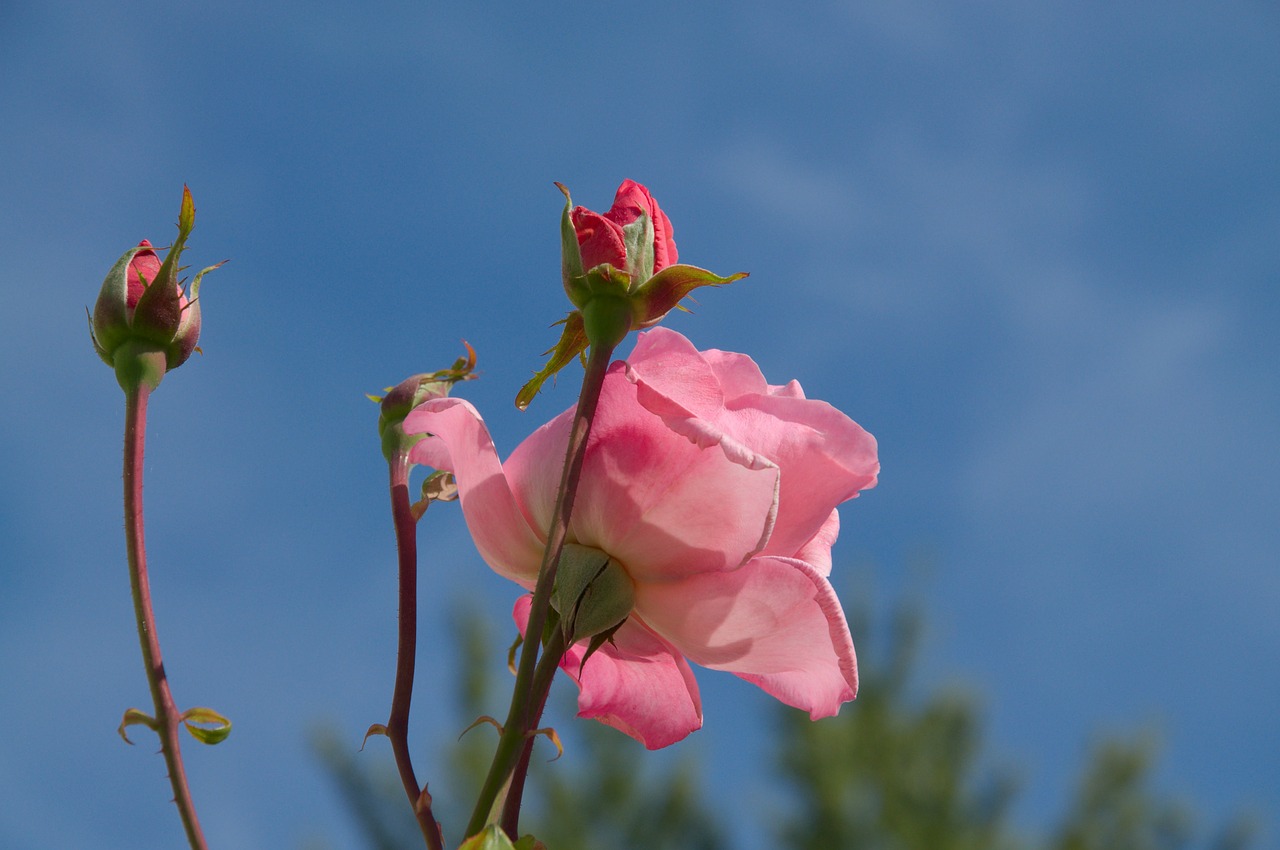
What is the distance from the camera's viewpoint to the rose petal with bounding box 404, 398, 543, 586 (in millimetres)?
304

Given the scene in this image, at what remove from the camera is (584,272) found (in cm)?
29

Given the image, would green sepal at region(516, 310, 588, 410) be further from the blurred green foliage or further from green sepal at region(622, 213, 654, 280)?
the blurred green foliage

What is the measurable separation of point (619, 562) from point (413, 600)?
0.06 meters

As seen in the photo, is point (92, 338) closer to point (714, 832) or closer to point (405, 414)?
point (405, 414)

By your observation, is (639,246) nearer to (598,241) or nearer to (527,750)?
(598,241)

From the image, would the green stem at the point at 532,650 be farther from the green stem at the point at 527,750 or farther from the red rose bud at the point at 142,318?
the red rose bud at the point at 142,318

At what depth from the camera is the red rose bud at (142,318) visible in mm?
299

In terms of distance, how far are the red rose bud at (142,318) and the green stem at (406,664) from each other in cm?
7

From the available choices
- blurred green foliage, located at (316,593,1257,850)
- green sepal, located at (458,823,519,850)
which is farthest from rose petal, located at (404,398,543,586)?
blurred green foliage, located at (316,593,1257,850)

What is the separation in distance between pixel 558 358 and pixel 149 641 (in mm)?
129

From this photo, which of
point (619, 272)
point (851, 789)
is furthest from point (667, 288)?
point (851, 789)

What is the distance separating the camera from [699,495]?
0.31 m

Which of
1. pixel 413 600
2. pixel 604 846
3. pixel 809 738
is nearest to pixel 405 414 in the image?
pixel 413 600

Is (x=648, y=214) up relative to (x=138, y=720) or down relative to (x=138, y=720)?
up
